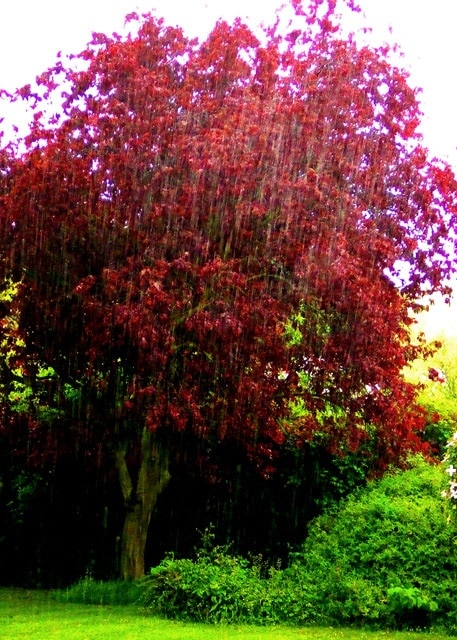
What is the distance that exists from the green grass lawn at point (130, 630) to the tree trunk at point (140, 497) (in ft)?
6.76

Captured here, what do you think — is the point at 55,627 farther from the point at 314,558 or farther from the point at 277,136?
the point at 277,136

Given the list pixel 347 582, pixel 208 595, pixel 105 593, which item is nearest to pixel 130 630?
pixel 208 595

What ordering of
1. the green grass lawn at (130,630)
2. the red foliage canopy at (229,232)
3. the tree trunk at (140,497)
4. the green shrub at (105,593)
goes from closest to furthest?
the green grass lawn at (130,630) < the red foliage canopy at (229,232) < the green shrub at (105,593) < the tree trunk at (140,497)

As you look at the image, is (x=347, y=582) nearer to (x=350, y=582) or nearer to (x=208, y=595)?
(x=350, y=582)

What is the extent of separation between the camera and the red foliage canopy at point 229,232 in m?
11.2

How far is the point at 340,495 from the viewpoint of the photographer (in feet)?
46.7

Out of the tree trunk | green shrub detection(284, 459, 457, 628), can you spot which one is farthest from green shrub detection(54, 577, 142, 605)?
green shrub detection(284, 459, 457, 628)

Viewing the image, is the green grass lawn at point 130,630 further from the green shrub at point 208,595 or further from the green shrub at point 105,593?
the green shrub at point 105,593

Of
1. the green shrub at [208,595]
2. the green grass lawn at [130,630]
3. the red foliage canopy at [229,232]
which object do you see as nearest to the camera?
the green grass lawn at [130,630]

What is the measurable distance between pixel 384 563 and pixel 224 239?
16.5ft

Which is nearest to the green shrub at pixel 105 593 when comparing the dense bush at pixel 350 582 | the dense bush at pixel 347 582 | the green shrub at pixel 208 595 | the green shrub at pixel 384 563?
the dense bush at pixel 347 582

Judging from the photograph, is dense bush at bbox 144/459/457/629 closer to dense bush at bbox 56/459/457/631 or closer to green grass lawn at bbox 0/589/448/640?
dense bush at bbox 56/459/457/631

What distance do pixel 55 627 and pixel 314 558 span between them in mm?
3724

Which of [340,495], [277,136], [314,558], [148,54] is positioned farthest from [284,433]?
[148,54]
